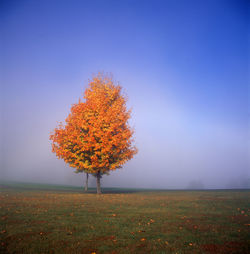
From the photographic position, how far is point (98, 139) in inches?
1203

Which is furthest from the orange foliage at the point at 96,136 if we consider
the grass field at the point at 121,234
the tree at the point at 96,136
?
the grass field at the point at 121,234

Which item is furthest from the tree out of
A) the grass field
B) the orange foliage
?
the grass field

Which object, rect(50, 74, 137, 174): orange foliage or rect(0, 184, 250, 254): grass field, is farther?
rect(50, 74, 137, 174): orange foliage

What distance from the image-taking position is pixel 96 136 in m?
30.0

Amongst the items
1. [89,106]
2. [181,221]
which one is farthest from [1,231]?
[89,106]

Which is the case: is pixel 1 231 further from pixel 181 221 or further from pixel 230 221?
pixel 230 221

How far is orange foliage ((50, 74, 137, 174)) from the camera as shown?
2984 centimetres

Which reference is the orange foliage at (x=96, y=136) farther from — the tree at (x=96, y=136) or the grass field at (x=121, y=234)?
the grass field at (x=121, y=234)

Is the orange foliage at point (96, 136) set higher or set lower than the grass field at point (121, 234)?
higher

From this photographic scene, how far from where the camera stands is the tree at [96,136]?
29.8 meters

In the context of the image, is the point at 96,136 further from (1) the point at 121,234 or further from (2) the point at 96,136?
(1) the point at 121,234

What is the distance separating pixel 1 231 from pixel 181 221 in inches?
373

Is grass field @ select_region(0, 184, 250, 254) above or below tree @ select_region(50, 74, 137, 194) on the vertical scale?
below

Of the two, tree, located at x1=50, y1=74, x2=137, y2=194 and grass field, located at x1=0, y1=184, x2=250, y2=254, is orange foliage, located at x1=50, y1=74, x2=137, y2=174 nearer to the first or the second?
tree, located at x1=50, y1=74, x2=137, y2=194
